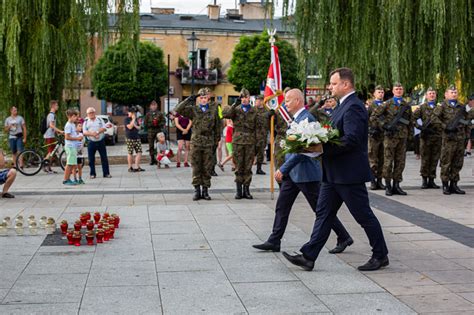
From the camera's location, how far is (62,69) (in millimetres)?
18781

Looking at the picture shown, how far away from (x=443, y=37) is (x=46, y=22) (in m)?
11.1

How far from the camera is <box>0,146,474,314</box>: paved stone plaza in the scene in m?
5.62

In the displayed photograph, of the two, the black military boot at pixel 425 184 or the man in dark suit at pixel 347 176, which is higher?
the man in dark suit at pixel 347 176

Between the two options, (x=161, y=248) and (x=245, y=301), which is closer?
(x=245, y=301)

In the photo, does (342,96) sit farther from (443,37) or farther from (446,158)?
(446,158)

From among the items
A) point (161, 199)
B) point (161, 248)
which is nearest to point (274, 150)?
point (161, 199)

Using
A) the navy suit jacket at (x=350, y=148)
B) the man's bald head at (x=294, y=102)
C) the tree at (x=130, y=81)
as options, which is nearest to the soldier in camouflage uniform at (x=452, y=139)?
the man's bald head at (x=294, y=102)

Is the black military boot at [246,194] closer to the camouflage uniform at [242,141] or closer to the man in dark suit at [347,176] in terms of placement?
the camouflage uniform at [242,141]

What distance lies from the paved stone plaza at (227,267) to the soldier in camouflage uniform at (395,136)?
4.53 ft

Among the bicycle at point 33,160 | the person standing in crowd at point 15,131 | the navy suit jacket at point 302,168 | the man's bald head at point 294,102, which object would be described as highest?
the man's bald head at point 294,102

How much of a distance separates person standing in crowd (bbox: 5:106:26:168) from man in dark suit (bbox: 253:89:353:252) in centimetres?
1196

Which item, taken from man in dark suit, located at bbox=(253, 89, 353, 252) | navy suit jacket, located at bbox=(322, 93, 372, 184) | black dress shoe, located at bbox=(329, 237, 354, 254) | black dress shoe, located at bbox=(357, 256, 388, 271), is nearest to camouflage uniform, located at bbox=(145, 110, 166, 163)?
man in dark suit, located at bbox=(253, 89, 353, 252)

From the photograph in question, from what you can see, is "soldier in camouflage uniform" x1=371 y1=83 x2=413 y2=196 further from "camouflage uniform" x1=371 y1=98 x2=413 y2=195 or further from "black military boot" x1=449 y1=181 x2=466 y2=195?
"black military boot" x1=449 y1=181 x2=466 y2=195

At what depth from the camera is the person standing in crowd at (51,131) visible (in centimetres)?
1822
